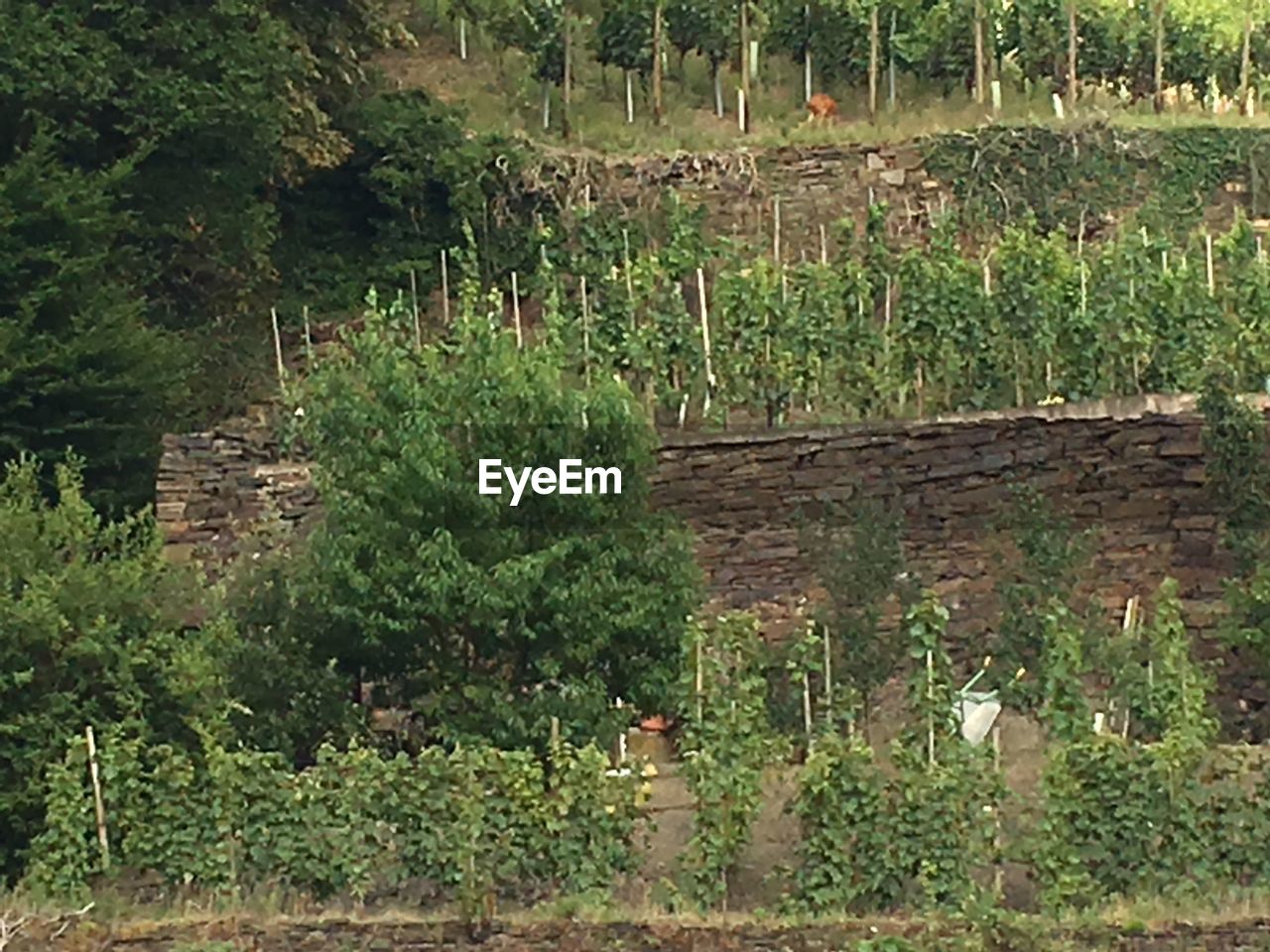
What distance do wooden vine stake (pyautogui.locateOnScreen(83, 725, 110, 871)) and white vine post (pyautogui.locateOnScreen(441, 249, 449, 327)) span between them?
729 cm

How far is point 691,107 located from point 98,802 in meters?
11.8

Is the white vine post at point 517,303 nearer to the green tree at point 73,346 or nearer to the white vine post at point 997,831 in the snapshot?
the green tree at point 73,346

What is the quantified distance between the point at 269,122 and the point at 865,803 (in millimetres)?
8814

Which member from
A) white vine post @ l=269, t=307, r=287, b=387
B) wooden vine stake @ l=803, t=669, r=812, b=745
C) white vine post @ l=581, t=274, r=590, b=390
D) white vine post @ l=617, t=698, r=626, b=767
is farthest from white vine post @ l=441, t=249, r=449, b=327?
white vine post @ l=617, t=698, r=626, b=767

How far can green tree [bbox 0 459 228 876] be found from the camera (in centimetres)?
988

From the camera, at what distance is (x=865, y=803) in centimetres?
950

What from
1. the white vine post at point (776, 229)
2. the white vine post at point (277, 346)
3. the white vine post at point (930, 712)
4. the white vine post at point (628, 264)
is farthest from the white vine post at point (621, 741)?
the white vine post at point (776, 229)

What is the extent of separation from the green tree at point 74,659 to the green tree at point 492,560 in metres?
0.84

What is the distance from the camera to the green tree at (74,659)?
988 cm

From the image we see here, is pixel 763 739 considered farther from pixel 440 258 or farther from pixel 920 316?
pixel 440 258

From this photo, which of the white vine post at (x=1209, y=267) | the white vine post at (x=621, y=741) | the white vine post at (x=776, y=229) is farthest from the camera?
the white vine post at (x=776, y=229)

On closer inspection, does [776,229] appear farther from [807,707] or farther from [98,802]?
[98,802]

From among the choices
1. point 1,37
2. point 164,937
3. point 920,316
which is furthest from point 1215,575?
point 1,37

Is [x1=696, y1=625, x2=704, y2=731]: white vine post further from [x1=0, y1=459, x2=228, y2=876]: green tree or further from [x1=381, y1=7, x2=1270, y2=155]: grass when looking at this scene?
[x1=381, y1=7, x2=1270, y2=155]: grass
